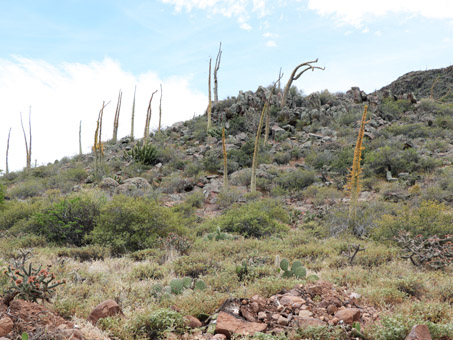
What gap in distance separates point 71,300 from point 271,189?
13.1 m

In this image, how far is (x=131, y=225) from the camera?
27.6ft

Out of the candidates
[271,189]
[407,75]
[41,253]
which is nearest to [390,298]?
[41,253]

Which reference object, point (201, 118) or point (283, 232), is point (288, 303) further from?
point (201, 118)

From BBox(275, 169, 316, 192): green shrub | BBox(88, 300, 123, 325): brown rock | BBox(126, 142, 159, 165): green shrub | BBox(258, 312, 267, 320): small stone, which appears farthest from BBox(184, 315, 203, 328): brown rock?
BBox(126, 142, 159, 165): green shrub

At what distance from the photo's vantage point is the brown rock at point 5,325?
3.02 m

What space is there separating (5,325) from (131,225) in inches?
211

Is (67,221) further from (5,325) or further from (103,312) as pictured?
(5,325)

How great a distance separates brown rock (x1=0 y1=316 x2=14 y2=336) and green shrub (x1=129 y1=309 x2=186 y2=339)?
45.2 inches

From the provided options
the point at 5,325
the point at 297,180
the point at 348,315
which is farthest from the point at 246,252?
the point at 297,180

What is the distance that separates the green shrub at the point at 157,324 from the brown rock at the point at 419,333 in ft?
7.60

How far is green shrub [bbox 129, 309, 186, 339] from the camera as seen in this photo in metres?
3.49

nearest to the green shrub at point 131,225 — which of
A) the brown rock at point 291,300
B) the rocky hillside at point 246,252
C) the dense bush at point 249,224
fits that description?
the rocky hillside at point 246,252

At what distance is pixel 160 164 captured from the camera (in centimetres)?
2241

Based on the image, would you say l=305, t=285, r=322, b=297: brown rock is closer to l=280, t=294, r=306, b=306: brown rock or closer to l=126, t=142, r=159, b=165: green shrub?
l=280, t=294, r=306, b=306: brown rock
